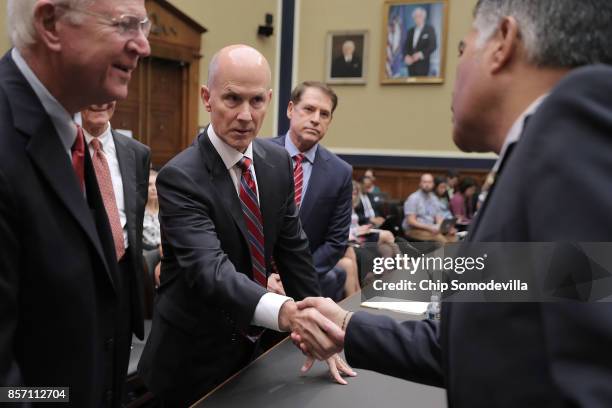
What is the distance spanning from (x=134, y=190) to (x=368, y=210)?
598cm

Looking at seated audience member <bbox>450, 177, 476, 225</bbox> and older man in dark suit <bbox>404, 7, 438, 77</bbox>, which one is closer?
seated audience member <bbox>450, 177, 476, 225</bbox>

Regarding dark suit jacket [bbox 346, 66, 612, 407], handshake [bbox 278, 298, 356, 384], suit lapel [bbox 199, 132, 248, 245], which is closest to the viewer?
dark suit jacket [bbox 346, 66, 612, 407]

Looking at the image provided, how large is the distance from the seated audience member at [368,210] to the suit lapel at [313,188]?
15.8 ft

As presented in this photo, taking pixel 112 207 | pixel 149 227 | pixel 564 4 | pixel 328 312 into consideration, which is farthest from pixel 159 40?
pixel 564 4

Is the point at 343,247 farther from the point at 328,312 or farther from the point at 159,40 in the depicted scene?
the point at 159,40

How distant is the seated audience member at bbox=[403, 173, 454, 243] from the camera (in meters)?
8.16

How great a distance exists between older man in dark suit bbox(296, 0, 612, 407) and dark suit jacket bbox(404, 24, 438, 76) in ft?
34.4

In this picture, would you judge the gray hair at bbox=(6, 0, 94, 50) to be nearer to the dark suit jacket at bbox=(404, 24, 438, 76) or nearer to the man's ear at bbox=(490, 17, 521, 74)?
the man's ear at bbox=(490, 17, 521, 74)

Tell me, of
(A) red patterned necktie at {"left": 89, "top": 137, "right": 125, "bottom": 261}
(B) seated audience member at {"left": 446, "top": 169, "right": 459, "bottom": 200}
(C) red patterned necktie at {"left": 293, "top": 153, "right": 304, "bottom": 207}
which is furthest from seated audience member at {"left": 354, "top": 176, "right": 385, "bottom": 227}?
(A) red patterned necktie at {"left": 89, "top": 137, "right": 125, "bottom": 261}

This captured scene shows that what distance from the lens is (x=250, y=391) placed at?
5.01 feet

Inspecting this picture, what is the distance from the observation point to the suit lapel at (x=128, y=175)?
2.44 meters

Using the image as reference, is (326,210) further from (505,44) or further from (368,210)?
(368,210)

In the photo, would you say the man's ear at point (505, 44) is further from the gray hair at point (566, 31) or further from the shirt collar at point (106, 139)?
the shirt collar at point (106, 139)

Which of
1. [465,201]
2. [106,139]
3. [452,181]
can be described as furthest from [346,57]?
[106,139]
